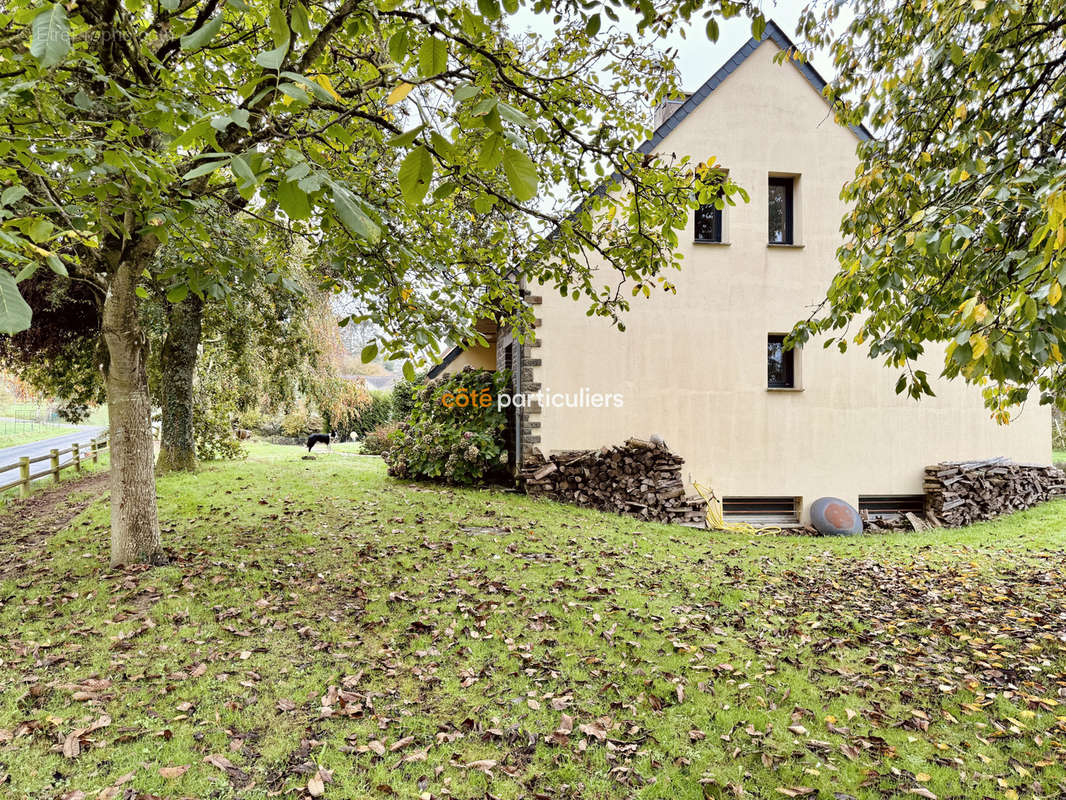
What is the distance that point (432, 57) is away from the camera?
1.32 metres

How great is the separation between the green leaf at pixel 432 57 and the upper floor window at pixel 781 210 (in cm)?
961

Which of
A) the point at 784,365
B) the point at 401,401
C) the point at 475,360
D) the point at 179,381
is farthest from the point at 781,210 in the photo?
the point at 401,401

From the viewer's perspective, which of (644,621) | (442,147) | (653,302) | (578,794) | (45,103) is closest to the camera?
(442,147)

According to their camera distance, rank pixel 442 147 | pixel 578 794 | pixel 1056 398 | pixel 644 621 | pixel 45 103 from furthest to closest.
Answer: pixel 1056 398, pixel 644 621, pixel 45 103, pixel 578 794, pixel 442 147

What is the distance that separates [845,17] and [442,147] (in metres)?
5.52

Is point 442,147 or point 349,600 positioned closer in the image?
point 442,147

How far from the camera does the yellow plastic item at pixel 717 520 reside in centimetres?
895

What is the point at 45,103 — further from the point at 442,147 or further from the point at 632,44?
the point at 632,44

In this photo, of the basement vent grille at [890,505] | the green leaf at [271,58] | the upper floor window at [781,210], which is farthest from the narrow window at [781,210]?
the green leaf at [271,58]

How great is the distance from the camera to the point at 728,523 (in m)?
9.16

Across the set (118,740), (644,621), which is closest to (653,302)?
(644,621)

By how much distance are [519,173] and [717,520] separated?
8853 millimetres

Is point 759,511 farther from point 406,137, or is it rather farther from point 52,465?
point 52,465

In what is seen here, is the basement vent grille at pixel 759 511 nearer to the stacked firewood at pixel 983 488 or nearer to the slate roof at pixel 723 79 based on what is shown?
the stacked firewood at pixel 983 488
